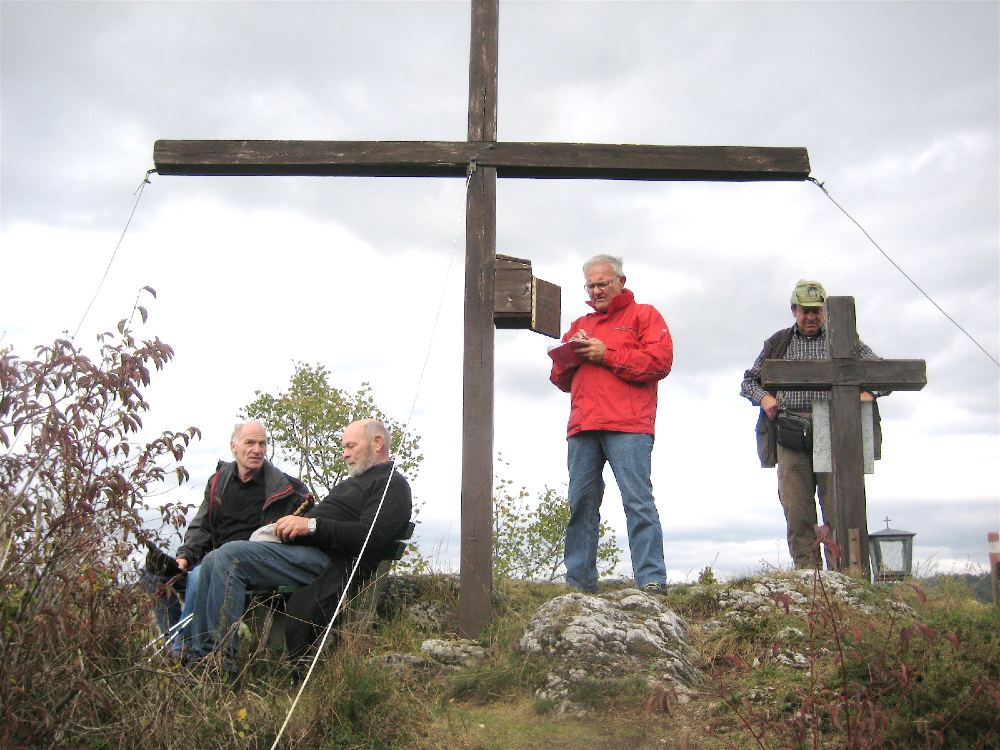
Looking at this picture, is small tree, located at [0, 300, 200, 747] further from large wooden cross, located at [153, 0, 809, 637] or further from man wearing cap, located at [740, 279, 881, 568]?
man wearing cap, located at [740, 279, 881, 568]

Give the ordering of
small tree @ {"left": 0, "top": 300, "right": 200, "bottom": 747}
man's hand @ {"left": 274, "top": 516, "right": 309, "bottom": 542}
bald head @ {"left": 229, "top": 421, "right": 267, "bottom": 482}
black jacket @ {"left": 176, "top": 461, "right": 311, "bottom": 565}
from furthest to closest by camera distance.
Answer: bald head @ {"left": 229, "top": 421, "right": 267, "bottom": 482} → black jacket @ {"left": 176, "top": 461, "right": 311, "bottom": 565} → man's hand @ {"left": 274, "top": 516, "right": 309, "bottom": 542} → small tree @ {"left": 0, "top": 300, "right": 200, "bottom": 747}

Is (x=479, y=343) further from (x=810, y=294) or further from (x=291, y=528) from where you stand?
(x=810, y=294)

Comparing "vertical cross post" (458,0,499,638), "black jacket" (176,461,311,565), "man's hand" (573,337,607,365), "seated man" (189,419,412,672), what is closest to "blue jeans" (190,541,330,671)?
"seated man" (189,419,412,672)

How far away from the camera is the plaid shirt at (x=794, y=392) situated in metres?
7.88

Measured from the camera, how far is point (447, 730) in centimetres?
484

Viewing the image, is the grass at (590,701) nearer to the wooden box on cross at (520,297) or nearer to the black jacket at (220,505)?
the black jacket at (220,505)

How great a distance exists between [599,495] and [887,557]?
2.16 meters

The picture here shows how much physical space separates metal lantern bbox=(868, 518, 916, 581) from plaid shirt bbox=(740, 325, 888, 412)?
107 cm

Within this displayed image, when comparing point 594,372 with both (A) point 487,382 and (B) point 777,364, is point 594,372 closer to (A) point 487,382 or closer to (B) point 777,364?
(A) point 487,382

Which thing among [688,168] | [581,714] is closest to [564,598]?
[581,714]

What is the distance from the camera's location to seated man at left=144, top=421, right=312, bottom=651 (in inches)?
256

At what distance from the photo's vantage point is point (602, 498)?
7.20 meters

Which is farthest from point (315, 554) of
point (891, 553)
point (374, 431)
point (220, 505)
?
point (891, 553)

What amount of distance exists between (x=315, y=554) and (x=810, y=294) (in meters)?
4.16
